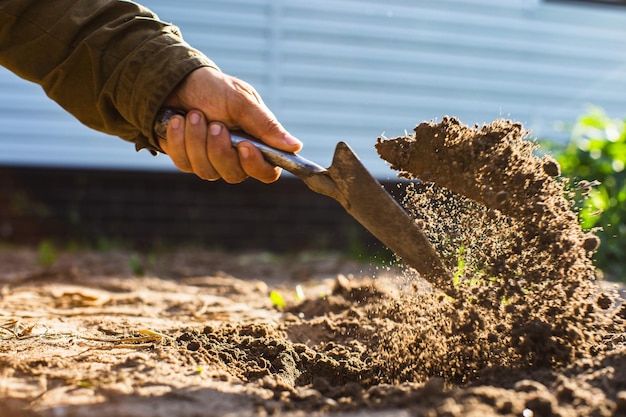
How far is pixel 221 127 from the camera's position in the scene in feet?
7.84

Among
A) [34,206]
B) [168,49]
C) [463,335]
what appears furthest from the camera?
[34,206]

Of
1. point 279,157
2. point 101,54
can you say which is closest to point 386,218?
point 279,157

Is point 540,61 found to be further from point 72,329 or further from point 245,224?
point 72,329

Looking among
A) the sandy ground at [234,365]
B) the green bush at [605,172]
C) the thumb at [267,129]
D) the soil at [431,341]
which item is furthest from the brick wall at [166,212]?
the thumb at [267,129]

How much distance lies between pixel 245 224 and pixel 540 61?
4.04 meters

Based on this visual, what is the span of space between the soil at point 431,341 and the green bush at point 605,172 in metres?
2.36

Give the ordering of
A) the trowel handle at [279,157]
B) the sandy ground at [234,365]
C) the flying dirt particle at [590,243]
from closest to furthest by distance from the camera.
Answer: the sandy ground at [234,365] < the flying dirt particle at [590,243] < the trowel handle at [279,157]

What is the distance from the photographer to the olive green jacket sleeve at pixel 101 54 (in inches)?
96.3

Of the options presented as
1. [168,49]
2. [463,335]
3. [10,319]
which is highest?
[168,49]

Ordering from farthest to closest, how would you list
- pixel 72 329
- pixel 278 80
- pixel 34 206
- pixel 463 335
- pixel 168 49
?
pixel 278 80, pixel 34 206, pixel 72 329, pixel 168 49, pixel 463 335

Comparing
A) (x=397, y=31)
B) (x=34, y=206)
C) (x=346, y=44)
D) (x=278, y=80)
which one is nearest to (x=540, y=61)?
(x=397, y=31)

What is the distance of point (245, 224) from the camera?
7078 mm

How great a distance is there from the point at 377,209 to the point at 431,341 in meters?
0.53

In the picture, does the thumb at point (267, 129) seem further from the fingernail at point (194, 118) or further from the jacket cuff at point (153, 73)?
the jacket cuff at point (153, 73)
